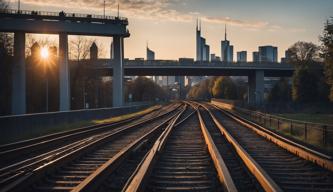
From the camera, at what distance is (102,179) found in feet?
29.2

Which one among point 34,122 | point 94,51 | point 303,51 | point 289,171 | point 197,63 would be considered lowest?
point 289,171

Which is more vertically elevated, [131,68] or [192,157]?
[131,68]

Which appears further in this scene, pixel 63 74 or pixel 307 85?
pixel 307 85

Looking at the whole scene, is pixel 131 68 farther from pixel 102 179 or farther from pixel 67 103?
pixel 102 179

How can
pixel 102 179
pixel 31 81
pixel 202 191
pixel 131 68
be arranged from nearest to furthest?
pixel 202 191, pixel 102 179, pixel 31 81, pixel 131 68

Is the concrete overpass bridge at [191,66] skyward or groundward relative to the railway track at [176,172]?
skyward

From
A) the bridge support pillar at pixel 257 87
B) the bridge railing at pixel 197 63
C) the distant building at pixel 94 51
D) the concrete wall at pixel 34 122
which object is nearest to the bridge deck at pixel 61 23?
the concrete wall at pixel 34 122

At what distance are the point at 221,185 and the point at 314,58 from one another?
92128mm

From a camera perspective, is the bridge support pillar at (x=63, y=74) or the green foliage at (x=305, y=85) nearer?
the bridge support pillar at (x=63, y=74)

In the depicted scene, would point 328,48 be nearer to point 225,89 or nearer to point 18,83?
point 18,83

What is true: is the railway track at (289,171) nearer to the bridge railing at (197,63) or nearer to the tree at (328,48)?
the tree at (328,48)

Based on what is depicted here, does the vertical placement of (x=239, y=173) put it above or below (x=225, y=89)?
below

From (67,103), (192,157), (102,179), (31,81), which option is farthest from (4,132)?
(31,81)

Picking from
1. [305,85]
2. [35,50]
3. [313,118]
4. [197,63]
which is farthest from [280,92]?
[35,50]
